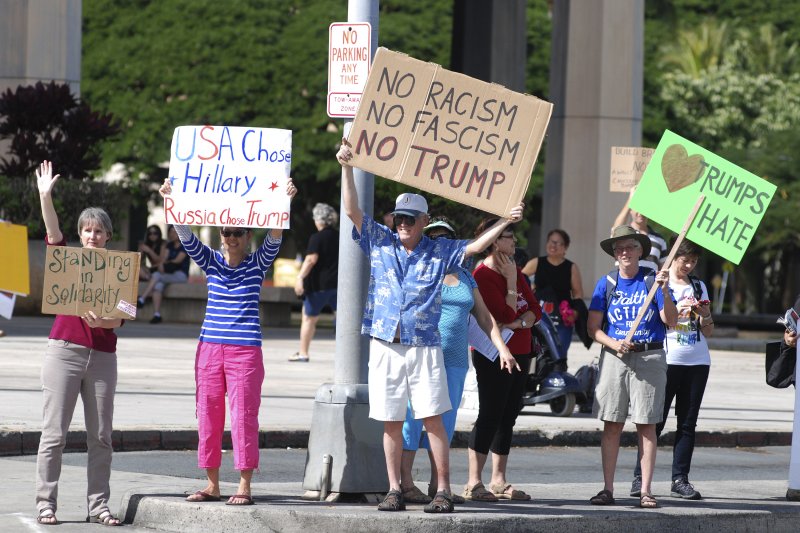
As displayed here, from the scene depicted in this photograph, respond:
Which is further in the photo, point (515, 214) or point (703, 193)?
point (703, 193)

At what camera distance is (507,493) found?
9.98 meters

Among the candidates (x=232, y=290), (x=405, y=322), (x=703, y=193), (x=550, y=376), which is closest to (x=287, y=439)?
(x=550, y=376)

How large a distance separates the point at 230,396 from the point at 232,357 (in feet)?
0.71

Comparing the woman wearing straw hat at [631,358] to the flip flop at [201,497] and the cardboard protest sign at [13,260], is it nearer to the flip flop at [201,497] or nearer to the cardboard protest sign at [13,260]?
the flip flop at [201,497]

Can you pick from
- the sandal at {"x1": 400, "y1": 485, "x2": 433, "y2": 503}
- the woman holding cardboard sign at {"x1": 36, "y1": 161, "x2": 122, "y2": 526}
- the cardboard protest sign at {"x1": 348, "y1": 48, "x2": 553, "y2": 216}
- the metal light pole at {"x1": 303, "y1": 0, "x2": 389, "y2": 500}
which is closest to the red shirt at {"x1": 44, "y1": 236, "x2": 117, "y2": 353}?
the woman holding cardboard sign at {"x1": 36, "y1": 161, "x2": 122, "y2": 526}

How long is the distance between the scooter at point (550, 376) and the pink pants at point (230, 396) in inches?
252

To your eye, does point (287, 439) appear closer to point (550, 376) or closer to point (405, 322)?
point (550, 376)

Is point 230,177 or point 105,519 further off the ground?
point 230,177

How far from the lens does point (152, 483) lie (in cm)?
1052

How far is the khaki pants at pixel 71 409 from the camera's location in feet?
29.4

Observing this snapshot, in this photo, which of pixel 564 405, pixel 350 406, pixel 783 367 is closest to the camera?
pixel 350 406

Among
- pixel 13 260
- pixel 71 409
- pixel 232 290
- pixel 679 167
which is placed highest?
pixel 679 167

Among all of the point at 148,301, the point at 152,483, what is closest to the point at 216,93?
the point at 148,301

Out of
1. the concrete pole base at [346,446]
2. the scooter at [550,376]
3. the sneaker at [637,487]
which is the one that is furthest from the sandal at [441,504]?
the scooter at [550,376]
